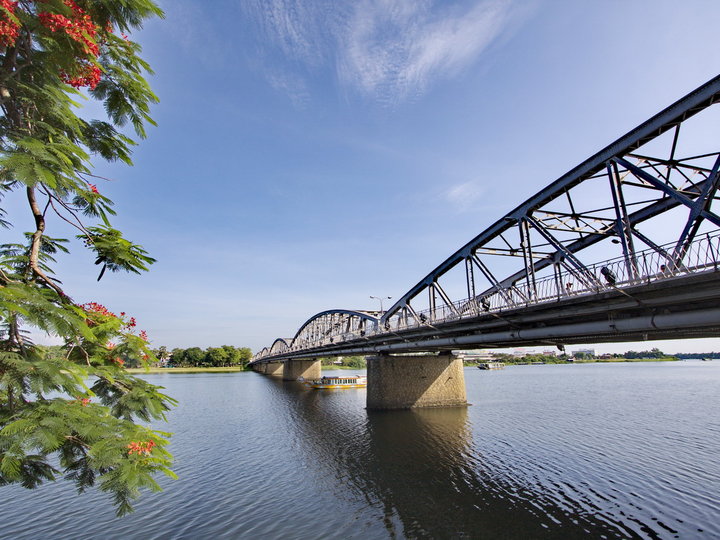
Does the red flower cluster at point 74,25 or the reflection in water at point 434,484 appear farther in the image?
the reflection in water at point 434,484

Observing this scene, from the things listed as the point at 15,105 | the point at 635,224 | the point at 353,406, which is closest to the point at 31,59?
the point at 15,105

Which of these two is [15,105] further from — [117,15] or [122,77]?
[117,15]

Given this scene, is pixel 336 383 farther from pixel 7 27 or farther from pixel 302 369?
pixel 7 27

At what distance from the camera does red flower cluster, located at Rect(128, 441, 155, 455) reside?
4.68 m

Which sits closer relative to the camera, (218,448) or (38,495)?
(38,495)

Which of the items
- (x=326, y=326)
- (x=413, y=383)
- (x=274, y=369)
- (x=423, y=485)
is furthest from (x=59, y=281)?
(x=274, y=369)

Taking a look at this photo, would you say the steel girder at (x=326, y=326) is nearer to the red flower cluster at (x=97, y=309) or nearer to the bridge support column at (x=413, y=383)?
the bridge support column at (x=413, y=383)

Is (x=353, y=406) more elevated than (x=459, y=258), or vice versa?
(x=459, y=258)

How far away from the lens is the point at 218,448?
26203 millimetres

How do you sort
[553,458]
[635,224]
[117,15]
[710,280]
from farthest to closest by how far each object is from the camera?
[635,224], [553,458], [710,280], [117,15]

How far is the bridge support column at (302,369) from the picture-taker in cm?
9669

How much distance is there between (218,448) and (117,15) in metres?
26.8

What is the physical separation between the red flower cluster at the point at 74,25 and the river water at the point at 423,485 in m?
15.4

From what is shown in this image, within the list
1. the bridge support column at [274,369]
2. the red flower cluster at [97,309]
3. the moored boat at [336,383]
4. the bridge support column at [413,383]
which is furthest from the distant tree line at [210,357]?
the red flower cluster at [97,309]
